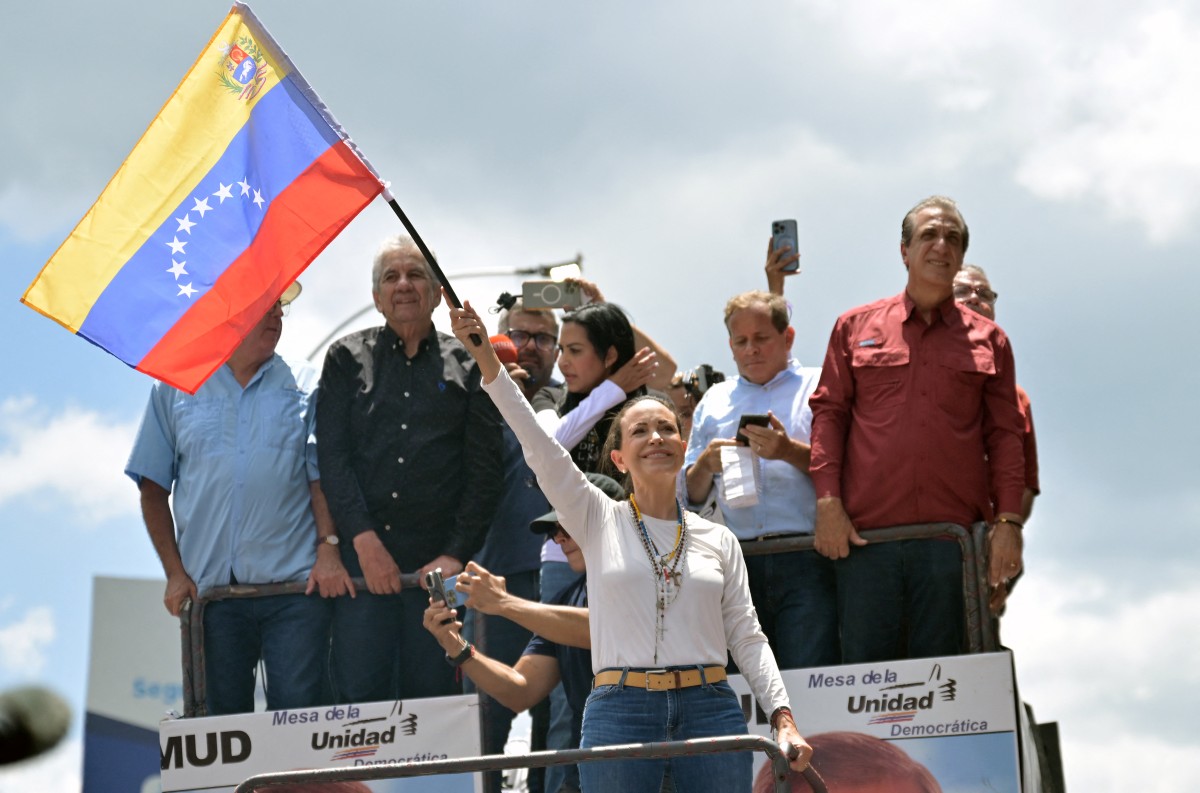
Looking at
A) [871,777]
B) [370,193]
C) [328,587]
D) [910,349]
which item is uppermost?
[370,193]

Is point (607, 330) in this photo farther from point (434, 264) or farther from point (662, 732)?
point (662, 732)

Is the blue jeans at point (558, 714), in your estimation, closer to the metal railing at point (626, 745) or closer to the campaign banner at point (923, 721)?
the metal railing at point (626, 745)

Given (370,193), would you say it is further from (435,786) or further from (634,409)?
(435,786)

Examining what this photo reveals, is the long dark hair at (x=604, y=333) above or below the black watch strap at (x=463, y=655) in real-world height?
above

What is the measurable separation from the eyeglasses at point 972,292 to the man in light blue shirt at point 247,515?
3.08m

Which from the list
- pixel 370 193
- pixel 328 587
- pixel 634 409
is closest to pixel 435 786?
pixel 328 587

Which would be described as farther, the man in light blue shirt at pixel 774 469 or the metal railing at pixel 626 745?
the man in light blue shirt at pixel 774 469

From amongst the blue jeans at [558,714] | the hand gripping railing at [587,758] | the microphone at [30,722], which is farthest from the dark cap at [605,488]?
the microphone at [30,722]

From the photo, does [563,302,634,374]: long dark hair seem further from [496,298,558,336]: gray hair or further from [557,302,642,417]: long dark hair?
[496,298,558,336]: gray hair

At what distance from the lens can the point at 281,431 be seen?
754 centimetres

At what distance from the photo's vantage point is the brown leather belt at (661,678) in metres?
5.21

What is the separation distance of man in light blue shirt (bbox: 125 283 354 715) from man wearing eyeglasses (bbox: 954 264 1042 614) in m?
2.89

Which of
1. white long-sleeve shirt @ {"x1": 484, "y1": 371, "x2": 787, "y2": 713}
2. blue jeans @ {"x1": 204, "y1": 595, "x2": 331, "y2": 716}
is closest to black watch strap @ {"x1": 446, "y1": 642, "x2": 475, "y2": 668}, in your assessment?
white long-sleeve shirt @ {"x1": 484, "y1": 371, "x2": 787, "y2": 713}

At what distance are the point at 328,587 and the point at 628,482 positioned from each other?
5.37 ft
